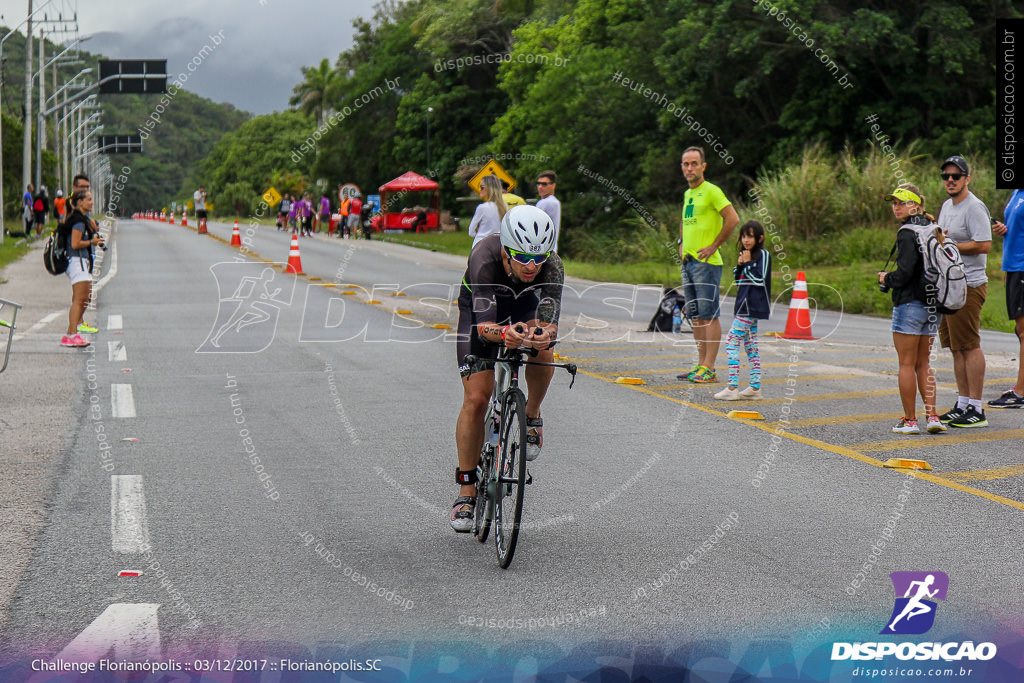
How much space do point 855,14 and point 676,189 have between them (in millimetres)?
9152

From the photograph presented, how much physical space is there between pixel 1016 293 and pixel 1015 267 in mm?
229

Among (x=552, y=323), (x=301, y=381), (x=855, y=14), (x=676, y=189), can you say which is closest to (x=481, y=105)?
(x=676, y=189)

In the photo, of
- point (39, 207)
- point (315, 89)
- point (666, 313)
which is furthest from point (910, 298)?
point (315, 89)

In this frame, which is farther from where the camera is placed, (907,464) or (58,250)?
(58,250)

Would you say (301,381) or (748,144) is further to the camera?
(748,144)

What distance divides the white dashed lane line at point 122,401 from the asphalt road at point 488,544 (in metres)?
0.05

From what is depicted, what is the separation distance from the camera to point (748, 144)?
3541cm

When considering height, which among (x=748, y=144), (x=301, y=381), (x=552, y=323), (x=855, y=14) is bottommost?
(x=301, y=381)

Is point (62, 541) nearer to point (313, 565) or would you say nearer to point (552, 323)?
point (313, 565)

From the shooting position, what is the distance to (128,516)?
597 centimetres

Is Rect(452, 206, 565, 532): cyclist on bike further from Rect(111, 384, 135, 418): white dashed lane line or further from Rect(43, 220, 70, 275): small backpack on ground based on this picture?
Rect(43, 220, 70, 275): small backpack on ground

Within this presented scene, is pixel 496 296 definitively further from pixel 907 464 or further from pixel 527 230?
pixel 907 464

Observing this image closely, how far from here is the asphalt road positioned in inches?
169

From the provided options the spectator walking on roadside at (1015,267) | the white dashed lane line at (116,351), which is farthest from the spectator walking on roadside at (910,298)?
the white dashed lane line at (116,351)
